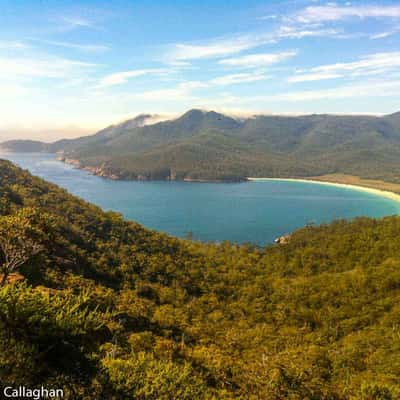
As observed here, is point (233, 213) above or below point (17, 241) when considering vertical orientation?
below

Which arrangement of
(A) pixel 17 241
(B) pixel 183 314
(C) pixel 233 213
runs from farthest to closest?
(C) pixel 233 213 → (B) pixel 183 314 → (A) pixel 17 241

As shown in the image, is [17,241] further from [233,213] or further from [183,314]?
[233,213]

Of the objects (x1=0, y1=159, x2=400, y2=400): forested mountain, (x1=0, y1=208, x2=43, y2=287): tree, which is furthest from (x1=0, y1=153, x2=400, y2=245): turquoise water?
(x1=0, y1=208, x2=43, y2=287): tree

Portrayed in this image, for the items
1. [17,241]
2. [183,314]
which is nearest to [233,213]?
[183,314]

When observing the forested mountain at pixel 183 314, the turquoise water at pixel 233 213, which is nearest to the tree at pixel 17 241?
the forested mountain at pixel 183 314

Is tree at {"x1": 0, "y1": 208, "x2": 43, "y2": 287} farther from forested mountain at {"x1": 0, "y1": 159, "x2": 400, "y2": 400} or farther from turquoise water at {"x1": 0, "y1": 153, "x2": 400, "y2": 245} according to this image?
turquoise water at {"x1": 0, "y1": 153, "x2": 400, "y2": 245}

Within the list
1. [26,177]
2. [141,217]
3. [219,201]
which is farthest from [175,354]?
[219,201]

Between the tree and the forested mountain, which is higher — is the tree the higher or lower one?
the higher one

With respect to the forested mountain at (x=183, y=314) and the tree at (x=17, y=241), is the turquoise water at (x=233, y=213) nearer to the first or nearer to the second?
the forested mountain at (x=183, y=314)
